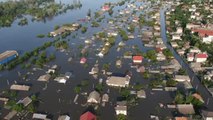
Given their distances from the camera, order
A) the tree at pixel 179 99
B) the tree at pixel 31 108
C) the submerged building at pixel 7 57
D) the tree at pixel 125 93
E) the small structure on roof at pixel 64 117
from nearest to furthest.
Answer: the small structure on roof at pixel 64 117 < the tree at pixel 31 108 < the tree at pixel 179 99 < the tree at pixel 125 93 < the submerged building at pixel 7 57

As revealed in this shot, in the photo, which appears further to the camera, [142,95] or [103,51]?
[103,51]

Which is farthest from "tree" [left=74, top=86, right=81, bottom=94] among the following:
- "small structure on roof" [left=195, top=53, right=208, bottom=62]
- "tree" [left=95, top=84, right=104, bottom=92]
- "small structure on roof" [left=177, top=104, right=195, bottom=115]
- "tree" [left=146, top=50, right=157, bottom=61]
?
"small structure on roof" [left=195, top=53, right=208, bottom=62]

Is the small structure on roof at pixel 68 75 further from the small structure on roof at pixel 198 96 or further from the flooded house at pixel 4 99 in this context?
the small structure on roof at pixel 198 96

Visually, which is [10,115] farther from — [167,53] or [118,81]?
[167,53]

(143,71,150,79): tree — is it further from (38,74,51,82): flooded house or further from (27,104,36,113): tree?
(27,104,36,113): tree

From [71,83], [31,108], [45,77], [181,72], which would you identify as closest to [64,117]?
[31,108]

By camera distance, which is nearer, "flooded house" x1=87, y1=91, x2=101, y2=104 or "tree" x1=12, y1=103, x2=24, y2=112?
"tree" x1=12, y1=103, x2=24, y2=112

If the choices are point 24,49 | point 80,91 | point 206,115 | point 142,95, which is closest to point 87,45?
point 24,49

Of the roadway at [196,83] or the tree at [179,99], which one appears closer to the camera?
the tree at [179,99]

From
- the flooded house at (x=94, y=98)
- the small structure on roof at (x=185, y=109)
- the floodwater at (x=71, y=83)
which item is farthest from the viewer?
the flooded house at (x=94, y=98)

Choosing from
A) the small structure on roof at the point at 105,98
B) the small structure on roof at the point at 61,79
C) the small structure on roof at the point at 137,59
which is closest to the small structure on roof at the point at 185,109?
the small structure on roof at the point at 105,98

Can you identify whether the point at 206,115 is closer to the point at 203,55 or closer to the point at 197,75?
the point at 197,75
